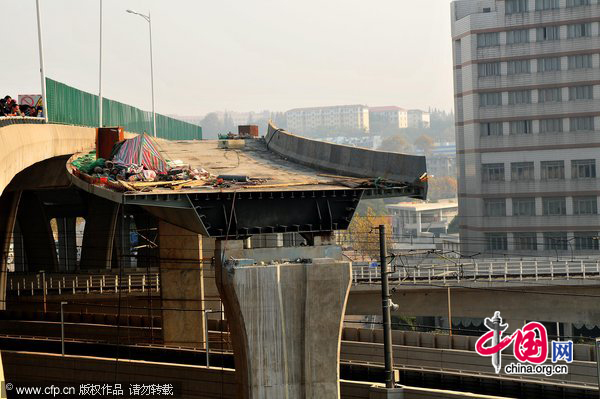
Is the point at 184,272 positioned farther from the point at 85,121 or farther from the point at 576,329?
the point at 576,329

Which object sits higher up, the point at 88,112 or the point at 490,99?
the point at 490,99

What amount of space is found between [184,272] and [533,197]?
56461mm

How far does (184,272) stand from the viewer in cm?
5559

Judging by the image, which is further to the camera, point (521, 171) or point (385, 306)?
point (521, 171)

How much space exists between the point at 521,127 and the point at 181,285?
2292 inches

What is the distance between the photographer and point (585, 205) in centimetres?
10250

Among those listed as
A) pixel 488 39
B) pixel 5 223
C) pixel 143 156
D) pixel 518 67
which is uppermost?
pixel 488 39

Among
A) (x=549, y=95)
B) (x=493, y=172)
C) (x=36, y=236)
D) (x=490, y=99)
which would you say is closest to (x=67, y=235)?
(x=36, y=236)

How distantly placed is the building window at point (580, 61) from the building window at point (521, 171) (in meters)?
10.4

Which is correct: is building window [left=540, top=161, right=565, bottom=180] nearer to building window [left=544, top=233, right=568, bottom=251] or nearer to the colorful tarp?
building window [left=544, top=233, right=568, bottom=251]

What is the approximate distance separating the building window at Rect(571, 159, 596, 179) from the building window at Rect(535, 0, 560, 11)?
15.3 metres

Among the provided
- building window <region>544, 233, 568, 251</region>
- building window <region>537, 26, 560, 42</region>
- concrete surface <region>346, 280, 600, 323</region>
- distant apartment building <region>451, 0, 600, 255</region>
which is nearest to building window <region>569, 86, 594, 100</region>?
distant apartment building <region>451, 0, 600, 255</region>

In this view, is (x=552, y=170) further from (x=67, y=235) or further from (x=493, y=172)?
(x=67, y=235)

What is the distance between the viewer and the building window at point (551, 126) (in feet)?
343
